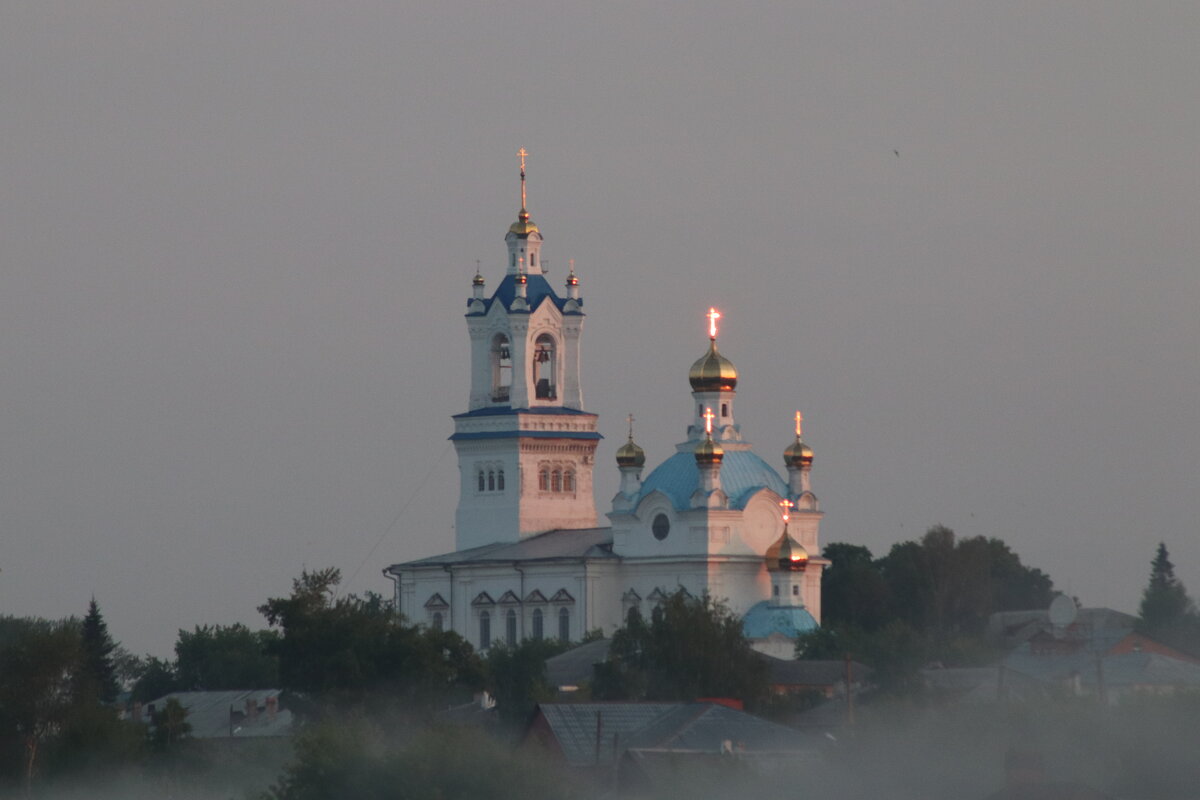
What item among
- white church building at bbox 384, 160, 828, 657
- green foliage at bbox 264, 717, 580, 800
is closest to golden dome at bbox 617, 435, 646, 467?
white church building at bbox 384, 160, 828, 657

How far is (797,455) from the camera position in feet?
280

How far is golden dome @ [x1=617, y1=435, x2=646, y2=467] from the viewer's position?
86.7 m

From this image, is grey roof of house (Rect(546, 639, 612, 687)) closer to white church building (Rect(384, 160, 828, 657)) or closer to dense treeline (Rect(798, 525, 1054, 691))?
white church building (Rect(384, 160, 828, 657))

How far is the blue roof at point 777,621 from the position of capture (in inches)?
3199

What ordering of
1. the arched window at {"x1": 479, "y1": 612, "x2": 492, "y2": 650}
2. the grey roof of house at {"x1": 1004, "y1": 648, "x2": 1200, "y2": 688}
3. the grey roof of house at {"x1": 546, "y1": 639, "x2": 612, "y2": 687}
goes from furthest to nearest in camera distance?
the arched window at {"x1": 479, "y1": 612, "x2": 492, "y2": 650} → the grey roof of house at {"x1": 546, "y1": 639, "x2": 612, "y2": 687} → the grey roof of house at {"x1": 1004, "y1": 648, "x2": 1200, "y2": 688}

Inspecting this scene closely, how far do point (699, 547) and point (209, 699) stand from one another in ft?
42.6

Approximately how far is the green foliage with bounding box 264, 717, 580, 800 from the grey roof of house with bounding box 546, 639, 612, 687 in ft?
72.3

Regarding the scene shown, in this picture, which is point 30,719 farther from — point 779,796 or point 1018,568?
point 1018,568

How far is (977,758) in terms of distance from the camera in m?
48.9

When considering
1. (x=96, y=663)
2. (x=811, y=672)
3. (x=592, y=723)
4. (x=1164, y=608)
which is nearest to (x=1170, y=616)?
(x=1164, y=608)

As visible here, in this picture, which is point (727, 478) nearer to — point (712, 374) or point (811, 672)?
point (712, 374)

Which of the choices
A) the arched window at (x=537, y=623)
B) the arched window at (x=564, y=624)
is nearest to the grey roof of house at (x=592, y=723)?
the arched window at (x=564, y=624)

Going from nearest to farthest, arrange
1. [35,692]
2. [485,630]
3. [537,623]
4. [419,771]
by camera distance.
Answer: [419,771] → [35,692] → [537,623] → [485,630]

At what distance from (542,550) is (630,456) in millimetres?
3498
